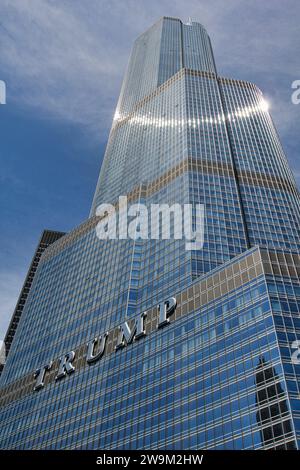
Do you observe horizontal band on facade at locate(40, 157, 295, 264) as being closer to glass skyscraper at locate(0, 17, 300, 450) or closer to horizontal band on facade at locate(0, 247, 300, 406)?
glass skyscraper at locate(0, 17, 300, 450)

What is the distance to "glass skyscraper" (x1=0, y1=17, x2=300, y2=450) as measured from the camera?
66500 millimetres

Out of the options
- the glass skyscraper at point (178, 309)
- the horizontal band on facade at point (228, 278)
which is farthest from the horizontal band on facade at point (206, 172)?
the horizontal band on facade at point (228, 278)

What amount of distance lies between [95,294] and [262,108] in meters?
106

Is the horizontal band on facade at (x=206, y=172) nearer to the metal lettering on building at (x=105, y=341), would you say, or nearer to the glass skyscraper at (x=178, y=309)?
the glass skyscraper at (x=178, y=309)

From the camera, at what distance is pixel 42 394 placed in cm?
10469

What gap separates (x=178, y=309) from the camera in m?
86.9

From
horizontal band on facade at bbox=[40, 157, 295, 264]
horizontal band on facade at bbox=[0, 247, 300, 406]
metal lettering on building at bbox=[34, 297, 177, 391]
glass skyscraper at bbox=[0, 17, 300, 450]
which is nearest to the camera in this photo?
glass skyscraper at bbox=[0, 17, 300, 450]

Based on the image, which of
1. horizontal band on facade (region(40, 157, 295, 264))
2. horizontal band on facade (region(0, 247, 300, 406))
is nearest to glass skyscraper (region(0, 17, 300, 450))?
horizontal band on facade (region(0, 247, 300, 406))

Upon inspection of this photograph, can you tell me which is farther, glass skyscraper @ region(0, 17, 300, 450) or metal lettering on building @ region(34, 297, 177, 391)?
metal lettering on building @ region(34, 297, 177, 391)

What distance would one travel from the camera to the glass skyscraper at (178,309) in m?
66.5
